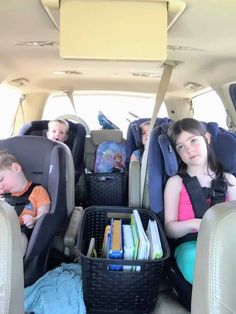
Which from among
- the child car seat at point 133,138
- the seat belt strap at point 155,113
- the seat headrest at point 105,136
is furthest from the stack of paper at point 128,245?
the seat headrest at point 105,136

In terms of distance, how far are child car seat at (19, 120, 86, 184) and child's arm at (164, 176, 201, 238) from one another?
159 centimetres

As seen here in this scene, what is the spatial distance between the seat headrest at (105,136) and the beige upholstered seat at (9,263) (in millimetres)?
2730

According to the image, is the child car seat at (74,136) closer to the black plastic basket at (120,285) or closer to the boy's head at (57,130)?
the boy's head at (57,130)

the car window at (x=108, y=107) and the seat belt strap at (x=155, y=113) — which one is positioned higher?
the car window at (x=108, y=107)

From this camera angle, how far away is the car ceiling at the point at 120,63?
1.54m

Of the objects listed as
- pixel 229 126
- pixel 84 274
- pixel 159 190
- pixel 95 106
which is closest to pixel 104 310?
pixel 84 274

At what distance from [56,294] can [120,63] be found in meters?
1.68

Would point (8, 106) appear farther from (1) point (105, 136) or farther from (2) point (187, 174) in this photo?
(2) point (187, 174)

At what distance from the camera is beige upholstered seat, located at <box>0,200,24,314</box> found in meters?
0.93

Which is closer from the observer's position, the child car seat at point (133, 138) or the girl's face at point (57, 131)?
the child car seat at point (133, 138)

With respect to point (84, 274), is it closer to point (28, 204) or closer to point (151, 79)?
point (28, 204)

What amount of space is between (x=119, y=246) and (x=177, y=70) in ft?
5.75

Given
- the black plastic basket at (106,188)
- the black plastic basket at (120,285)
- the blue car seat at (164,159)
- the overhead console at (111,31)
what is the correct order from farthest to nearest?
1. the black plastic basket at (106,188)
2. the blue car seat at (164,159)
3. the black plastic basket at (120,285)
4. the overhead console at (111,31)

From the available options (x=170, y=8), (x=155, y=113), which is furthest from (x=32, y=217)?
(x=170, y=8)
